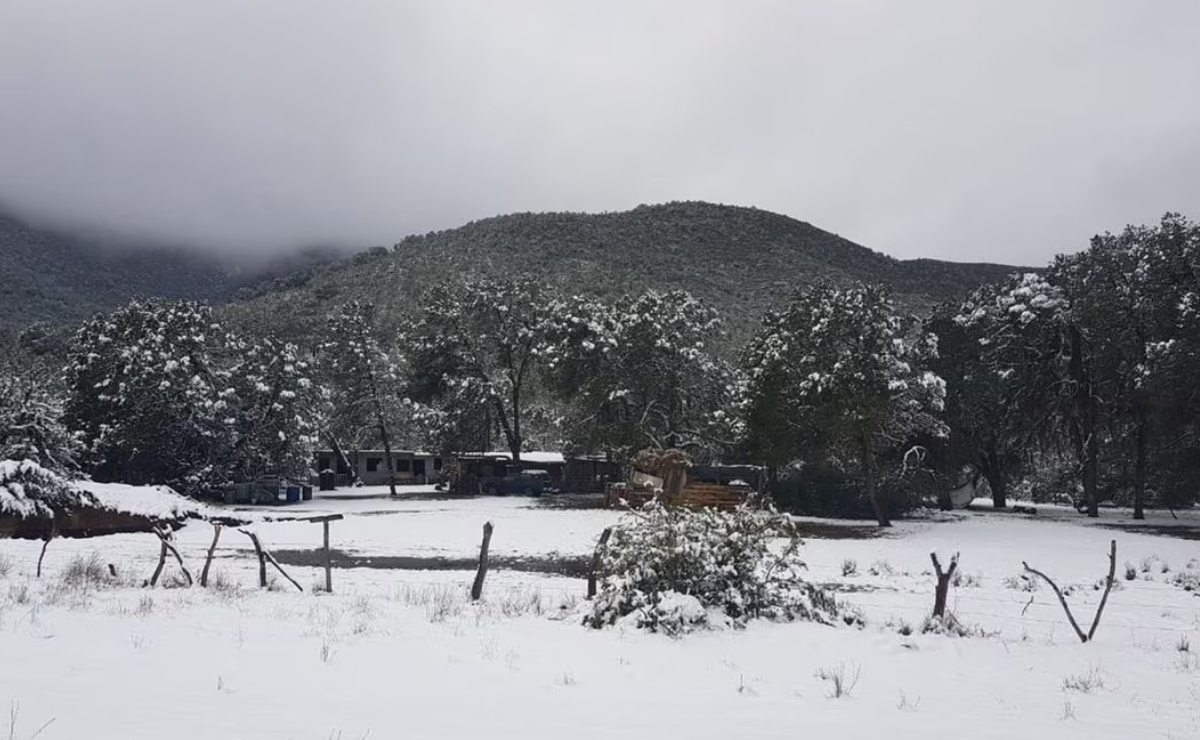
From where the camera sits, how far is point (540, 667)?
9.10 m

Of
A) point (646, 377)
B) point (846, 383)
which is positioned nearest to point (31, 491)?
point (646, 377)

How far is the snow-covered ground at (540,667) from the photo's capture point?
22.4ft

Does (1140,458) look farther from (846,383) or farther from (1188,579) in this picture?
(1188,579)

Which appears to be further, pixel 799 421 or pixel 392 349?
pixel 392 349

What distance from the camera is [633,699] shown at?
26.0ft

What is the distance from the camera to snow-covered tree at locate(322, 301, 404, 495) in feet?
163

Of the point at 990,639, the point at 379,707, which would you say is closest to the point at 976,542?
the point at 990,639

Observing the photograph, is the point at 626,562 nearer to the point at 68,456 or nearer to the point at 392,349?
the point at 68,456

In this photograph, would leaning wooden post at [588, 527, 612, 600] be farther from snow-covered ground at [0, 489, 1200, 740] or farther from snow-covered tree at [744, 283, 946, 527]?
snow-covered tree at [744, 283, 946, 527]

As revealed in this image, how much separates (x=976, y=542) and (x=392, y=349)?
52843mm

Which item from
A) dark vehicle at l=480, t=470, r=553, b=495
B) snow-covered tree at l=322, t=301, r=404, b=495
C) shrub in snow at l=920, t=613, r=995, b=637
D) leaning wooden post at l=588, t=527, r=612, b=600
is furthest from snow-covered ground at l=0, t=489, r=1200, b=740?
snow-covered tree at l=322, t=301, r=404, b=495

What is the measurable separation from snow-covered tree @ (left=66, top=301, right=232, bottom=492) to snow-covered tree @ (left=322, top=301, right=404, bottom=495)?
8.58 m

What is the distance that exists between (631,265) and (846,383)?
60.4 m

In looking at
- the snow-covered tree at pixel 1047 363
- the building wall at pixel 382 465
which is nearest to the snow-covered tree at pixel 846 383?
the snow-covered tree at pixel 1047 363
